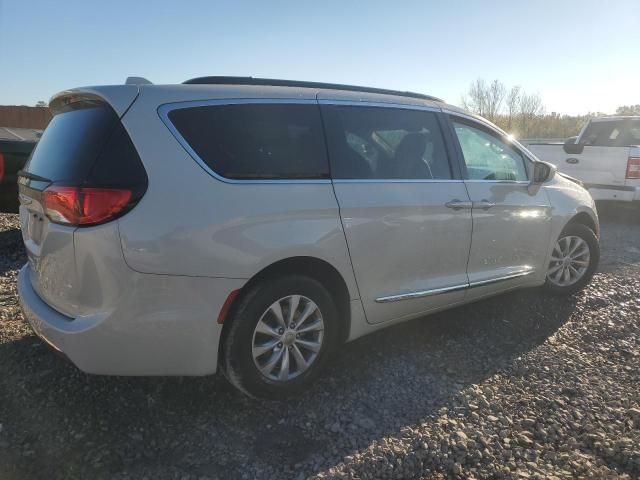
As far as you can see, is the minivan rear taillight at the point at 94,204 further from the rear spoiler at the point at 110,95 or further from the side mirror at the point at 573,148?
the side mirror at the point at 573,148

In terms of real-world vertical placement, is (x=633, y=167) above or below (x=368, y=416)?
above

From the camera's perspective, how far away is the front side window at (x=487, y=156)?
3963 millimetres

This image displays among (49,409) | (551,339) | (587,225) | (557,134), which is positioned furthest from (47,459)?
(557,134)

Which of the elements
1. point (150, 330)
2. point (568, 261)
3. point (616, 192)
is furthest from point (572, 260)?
point (616, 192)

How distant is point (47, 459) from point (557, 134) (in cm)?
3660

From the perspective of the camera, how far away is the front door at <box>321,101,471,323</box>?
10.4 feet

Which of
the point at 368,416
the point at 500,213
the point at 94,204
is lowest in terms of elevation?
the point at 368,416

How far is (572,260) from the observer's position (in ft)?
16.2

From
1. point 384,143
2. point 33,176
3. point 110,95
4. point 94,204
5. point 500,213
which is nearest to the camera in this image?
point 94,204

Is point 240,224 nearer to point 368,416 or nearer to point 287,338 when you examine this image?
point 287,338

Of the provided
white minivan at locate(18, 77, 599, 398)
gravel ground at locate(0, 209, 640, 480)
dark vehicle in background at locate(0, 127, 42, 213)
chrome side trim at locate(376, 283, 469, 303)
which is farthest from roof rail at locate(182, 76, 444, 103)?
dark vehicle in background at locate(0, 127, 42, 213)

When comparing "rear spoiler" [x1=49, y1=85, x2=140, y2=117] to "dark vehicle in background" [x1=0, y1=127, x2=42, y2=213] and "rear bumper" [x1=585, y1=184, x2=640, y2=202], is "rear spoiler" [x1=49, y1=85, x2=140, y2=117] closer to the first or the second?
"dark vehicle in background" [x1=0, y1=127, x2=42, y2=213]

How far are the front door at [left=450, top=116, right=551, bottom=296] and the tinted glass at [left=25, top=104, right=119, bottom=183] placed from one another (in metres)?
2.49

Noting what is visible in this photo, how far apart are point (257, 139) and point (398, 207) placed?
1.01m
